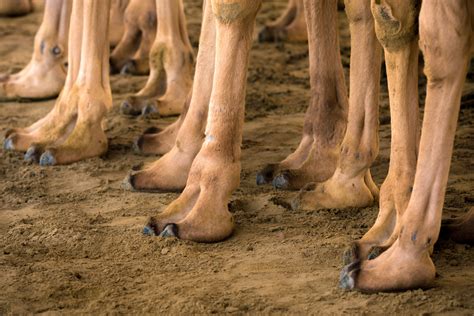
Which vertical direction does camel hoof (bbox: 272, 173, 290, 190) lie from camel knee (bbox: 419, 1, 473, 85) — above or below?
below

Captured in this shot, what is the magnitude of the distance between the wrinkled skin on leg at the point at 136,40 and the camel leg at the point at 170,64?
0.70 metres

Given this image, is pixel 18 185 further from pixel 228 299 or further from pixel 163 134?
pixel 228 299

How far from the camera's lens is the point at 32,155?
585cm

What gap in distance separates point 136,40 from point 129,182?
9.16 ft

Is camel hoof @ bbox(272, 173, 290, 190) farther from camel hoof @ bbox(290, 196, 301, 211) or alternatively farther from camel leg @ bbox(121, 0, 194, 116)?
camel leg @ bbox(121, 0, 194, 116)

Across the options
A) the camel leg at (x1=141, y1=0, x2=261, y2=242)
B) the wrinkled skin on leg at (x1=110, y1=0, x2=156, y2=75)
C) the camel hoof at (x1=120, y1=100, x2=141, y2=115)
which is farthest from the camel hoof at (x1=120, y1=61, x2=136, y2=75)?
the camel leg at (x1=141, y1=0, x2=261, y2=242)

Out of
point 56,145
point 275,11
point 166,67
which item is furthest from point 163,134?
point 275,11

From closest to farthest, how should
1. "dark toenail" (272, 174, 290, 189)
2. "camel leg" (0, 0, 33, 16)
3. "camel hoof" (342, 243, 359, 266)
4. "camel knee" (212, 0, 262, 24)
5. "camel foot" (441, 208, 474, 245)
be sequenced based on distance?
1. "camel hoof" (342, 243, 359, 266)
2. "camel foot" (441, 208, 474, 245)
3. "camel knee" (212, 0, 262, 24)
4. "dark toenail" (272, 174, 290, 189)
5. "camel leg" (0, 0, 33, 16)

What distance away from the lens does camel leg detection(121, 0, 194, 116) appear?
22.4 feet

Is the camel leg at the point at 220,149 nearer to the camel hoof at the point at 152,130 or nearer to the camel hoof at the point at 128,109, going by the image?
the camel hoof at the point at 152,130

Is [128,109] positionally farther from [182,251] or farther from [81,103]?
[182,251]

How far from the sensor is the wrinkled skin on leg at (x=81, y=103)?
19.1 feet

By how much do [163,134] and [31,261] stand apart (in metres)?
1.75

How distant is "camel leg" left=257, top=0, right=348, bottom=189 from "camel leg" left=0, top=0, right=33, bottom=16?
4.90 m
